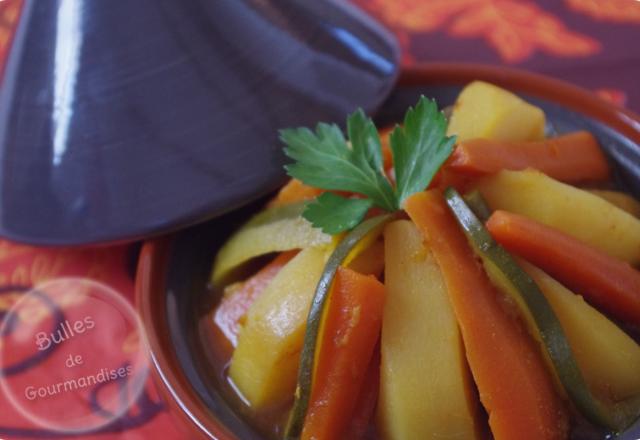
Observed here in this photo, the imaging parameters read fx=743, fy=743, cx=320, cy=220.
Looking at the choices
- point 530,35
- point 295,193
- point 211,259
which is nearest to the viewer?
point 295,193

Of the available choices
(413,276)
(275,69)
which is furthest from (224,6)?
(413,276)

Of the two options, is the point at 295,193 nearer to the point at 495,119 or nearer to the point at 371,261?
the point at 371,261

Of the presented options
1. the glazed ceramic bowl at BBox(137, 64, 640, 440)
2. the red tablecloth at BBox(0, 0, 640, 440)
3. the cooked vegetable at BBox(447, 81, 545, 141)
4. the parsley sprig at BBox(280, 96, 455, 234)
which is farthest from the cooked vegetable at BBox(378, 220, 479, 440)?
the red tablecloth at BBox(0, 0, 640, 440)

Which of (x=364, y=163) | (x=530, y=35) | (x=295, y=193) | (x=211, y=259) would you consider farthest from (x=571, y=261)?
(x=530, y=35)

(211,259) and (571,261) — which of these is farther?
(211,259)

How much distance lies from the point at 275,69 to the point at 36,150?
52cm

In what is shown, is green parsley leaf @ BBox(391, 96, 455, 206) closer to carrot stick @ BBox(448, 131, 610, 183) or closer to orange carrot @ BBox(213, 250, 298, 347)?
carrot stick @ BBox(448, 131, 610, 183)

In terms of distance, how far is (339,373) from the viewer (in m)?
1.16

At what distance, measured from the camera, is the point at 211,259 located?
161cm

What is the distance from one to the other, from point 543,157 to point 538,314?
395 mm

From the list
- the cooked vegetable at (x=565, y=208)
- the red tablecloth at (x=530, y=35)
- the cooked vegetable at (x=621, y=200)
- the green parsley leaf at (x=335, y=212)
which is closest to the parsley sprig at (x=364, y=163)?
the green parsley leaf at (x=335, y=212)

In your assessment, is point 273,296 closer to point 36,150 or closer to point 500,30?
point 36,150

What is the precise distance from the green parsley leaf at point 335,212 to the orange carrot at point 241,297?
13 centimetres

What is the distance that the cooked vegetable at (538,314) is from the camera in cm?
112
